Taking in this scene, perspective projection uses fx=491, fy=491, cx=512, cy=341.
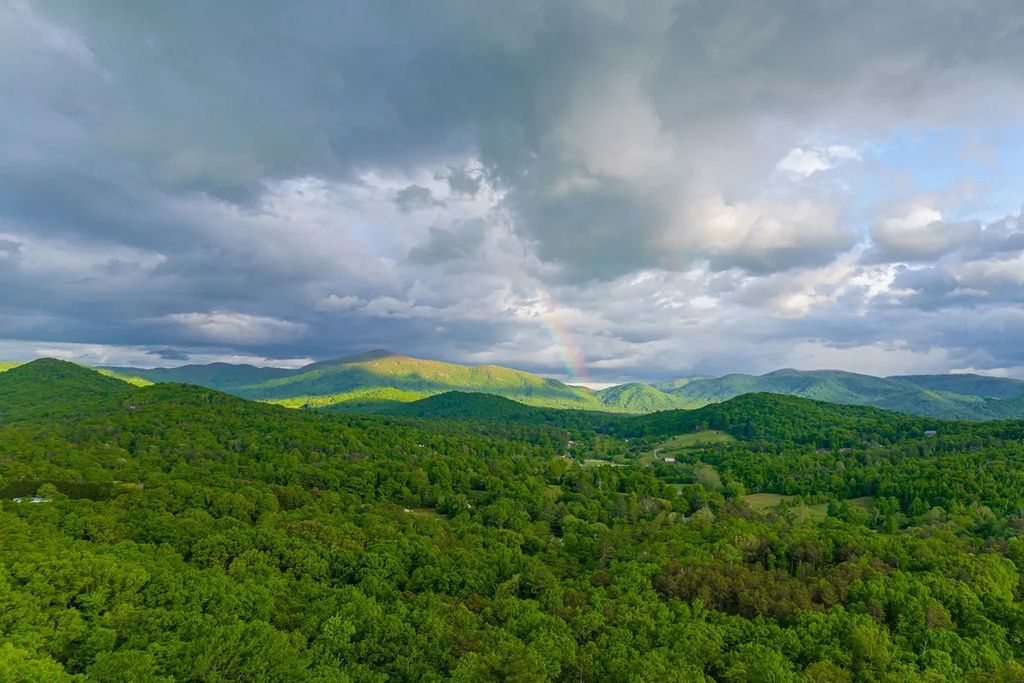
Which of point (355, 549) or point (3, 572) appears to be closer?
point (3, 572)

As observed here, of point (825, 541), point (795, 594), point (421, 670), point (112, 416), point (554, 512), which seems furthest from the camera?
point (112, 416)

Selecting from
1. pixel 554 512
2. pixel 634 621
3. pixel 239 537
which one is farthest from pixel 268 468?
pixel 634 621

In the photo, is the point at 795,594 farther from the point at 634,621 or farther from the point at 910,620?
the point at 634,621

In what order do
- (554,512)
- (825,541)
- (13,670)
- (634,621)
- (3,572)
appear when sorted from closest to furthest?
(13,670) < (3,572) < (634,621) < (825,541) < (554,512)

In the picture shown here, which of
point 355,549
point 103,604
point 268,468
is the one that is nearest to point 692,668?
point 355,549

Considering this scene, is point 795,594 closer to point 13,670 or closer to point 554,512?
point 554,512

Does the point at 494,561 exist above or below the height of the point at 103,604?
below

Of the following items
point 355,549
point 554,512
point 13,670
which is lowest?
point 554,512

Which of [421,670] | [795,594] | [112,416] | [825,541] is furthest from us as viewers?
[112,416]

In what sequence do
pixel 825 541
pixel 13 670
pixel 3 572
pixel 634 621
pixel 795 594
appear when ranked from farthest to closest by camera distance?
pixel 825 541
pixel 795 594
pixel 634 621
pixel 3 572
pixel 13 670
